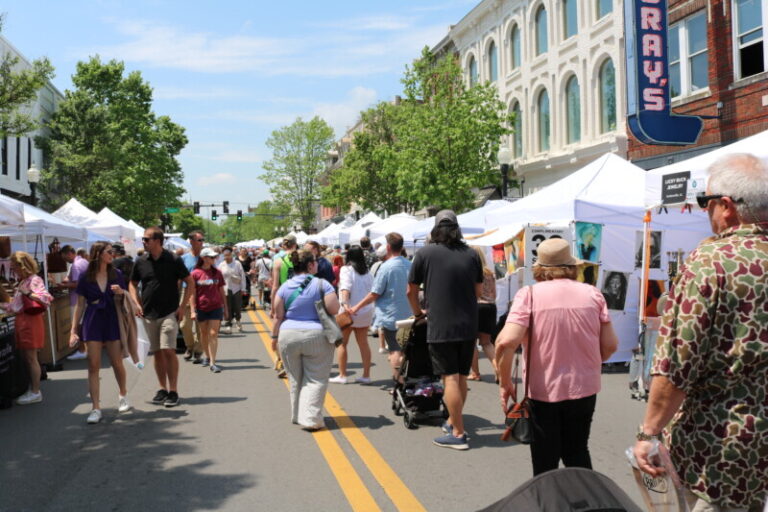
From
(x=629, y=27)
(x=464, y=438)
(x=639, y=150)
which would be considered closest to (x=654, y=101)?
(x=629, y=27)

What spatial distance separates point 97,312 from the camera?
7.28m

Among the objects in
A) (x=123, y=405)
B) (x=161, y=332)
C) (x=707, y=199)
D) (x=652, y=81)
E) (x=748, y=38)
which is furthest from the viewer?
(x=652, y=81)

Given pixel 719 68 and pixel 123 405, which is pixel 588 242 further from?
pixel 719 68

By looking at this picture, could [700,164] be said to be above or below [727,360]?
above

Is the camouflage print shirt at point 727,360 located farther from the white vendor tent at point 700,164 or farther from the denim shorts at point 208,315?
the denim shorts at point 208,315

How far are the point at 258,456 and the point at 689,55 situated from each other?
16.4 m

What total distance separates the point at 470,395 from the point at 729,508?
19.7 ft

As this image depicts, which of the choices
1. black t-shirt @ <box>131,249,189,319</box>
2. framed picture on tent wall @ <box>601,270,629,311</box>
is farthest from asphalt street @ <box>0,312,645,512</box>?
framed picture on tent wall @ <box>601,270,629,311</box>

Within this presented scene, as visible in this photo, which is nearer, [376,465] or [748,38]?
[376,465]

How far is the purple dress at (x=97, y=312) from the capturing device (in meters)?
7.22

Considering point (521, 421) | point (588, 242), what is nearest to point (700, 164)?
point (588, 242)

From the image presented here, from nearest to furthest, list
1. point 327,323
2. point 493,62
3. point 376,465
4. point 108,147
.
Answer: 1. point 376,465
2. point 327,323
3. point 493,62
4. point 108,147

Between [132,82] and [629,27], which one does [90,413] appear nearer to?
[629,27]

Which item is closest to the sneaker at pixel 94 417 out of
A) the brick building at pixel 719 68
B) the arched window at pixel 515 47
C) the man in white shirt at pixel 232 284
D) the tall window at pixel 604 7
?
the man in white shirt at pixel 232 284
